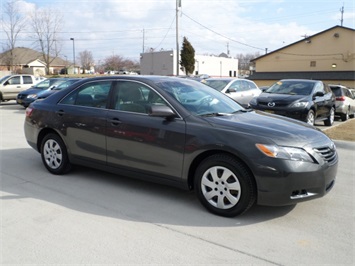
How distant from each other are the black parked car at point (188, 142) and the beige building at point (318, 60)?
40.6 metres

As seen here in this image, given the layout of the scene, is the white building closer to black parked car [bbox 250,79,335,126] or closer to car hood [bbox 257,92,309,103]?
black parked car [bbox 250,79,335,126]

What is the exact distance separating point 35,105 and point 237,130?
3.67m

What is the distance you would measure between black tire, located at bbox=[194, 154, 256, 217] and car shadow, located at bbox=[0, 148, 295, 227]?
135 millimetres

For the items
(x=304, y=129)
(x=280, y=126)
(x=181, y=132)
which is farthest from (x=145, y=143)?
(x=304, y=129)

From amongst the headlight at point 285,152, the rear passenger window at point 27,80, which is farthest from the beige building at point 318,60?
the headlight at point 285,152

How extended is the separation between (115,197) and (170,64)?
52660 mm

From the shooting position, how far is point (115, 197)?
4.59 meters

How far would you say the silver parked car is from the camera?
12.4 m

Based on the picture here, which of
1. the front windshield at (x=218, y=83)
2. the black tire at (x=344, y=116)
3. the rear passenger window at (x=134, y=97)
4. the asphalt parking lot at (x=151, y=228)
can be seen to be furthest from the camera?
the black tire at (x=344, y=116)

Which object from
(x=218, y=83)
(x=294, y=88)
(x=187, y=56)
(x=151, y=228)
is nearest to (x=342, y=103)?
(x=294, y=88)

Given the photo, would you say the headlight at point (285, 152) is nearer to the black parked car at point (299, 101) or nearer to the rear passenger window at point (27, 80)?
the black parked car at point (299, 101)

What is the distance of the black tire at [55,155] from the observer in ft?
17.8

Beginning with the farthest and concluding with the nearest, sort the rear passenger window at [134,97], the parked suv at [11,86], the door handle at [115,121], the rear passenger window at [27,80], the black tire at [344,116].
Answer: the rear passenger window at [27,80]
the parked suv at [11,86]
the black tire at [344,116]
the door handle at [115,121]
the rear passenger window at [134,97]

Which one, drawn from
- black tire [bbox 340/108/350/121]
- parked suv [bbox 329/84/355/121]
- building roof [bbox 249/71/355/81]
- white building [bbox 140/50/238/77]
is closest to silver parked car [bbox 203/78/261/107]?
parked suv [bbox 329/84/355/121]
